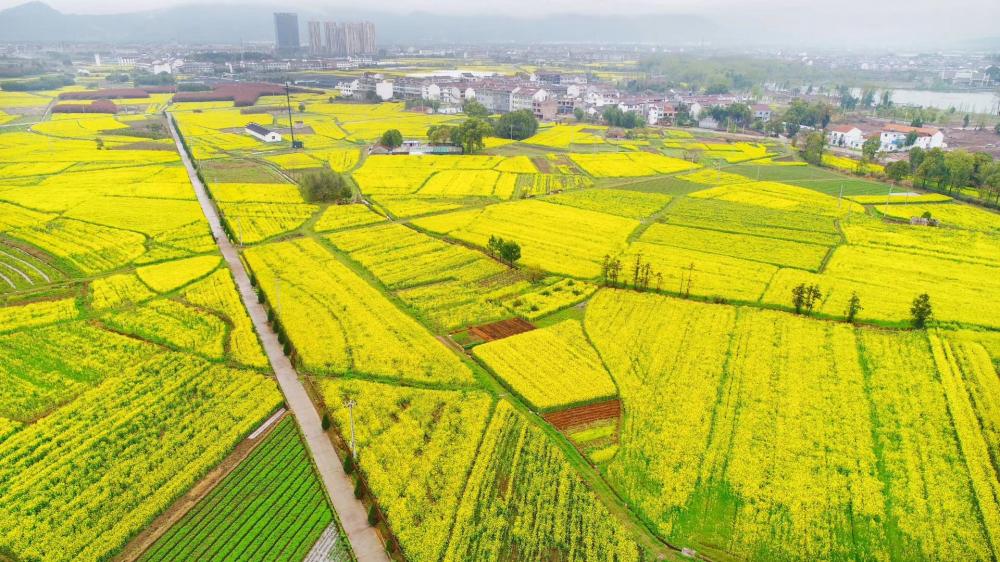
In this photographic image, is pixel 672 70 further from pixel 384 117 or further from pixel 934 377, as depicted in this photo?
pixel 934 377

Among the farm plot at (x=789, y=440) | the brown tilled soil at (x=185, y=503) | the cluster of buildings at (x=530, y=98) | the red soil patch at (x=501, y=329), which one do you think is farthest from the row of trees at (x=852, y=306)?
the cluster of buildings at (x=530, y=98)

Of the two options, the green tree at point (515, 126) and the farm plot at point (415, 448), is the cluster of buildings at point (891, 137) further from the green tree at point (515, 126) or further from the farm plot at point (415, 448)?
the farm plot at point (415, 448)

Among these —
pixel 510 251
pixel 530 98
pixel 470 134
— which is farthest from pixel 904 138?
pixel 510 251

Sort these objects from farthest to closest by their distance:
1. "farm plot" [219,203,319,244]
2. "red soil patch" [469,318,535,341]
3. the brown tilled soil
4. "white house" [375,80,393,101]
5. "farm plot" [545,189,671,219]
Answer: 1. "white house" [375,80,393,101]
2. "farm plot" [545,189,671,219]
3. "farm plot" [219,203,319,244]
4. "red soil patch" [469,318,535,341]
5. the brown tilled soil

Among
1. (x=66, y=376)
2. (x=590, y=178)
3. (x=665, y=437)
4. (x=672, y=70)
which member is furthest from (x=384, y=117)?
(x=672, y=70)

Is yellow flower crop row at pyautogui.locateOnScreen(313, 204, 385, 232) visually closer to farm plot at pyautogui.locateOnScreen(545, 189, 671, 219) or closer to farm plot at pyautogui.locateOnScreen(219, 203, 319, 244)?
farm plot at pyautogui.locateOnScreen(219, 203, 319, 244)

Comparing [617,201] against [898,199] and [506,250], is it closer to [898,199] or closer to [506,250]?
[506,250]

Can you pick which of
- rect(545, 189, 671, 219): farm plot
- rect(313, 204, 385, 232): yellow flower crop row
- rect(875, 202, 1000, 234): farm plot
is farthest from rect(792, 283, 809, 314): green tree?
rect(313, 204, 385, 232): yellow flower crop row
